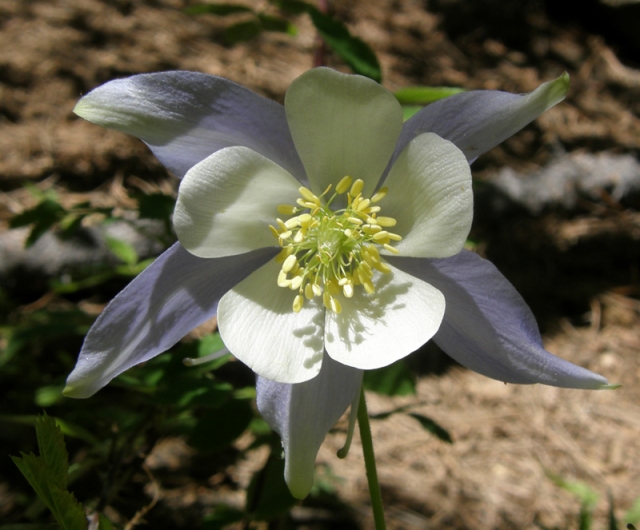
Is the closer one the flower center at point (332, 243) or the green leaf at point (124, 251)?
the flower center at point (332, 243)

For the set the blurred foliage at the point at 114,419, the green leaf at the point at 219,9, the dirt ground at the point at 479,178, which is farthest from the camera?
the dirt ground at the point at 479,178

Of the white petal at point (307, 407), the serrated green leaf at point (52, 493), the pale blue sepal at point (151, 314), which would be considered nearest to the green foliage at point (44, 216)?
the pale blue sepal at point (151, 314)

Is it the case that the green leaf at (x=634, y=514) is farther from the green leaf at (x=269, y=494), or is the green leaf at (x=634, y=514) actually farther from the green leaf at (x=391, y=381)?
the green leaf at (x=269, y=494)

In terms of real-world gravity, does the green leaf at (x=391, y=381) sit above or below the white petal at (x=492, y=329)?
below

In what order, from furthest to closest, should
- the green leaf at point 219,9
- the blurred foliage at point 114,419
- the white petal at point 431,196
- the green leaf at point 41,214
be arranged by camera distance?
the green leaf at point 219,9
the green leaf at point 41,214
the blurred foliage at point 114,419
the white petal at point 431,196

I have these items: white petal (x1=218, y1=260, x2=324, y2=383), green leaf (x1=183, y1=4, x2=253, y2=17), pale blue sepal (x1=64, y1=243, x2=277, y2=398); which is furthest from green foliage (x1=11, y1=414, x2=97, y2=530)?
green leaf (x1=183, y1=4, x2=253, y2=17)

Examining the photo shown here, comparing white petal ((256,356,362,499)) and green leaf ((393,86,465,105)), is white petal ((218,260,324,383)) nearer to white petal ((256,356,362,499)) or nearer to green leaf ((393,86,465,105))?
white petal ((256,356,362,499))

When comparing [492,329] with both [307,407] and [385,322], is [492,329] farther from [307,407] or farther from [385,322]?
[307,407]
